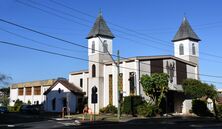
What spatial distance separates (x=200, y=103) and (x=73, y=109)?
1860cm

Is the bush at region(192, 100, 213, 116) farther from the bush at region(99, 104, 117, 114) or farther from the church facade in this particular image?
the bush at region(99, 104, 117, 114)

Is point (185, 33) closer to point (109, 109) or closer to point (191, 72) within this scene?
point (191, 72)

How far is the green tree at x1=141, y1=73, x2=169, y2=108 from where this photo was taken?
4391cm

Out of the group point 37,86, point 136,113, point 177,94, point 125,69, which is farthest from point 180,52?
point 37,86

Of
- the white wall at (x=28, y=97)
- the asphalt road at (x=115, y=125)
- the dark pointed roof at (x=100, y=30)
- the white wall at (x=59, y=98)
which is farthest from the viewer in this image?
the white wall at (x=28, y=97)

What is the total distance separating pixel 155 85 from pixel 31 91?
40.2 meters

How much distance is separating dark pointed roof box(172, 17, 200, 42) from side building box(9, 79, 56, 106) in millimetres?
25229

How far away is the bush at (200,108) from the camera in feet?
161

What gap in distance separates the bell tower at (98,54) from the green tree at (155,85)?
889cm

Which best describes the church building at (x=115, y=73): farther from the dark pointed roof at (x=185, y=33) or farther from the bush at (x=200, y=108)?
the bush at (x=200, y=108)

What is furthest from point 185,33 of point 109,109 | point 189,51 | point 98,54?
point 109,109

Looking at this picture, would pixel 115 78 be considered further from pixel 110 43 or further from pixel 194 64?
pixel 194 64

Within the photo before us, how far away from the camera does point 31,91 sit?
7794cm

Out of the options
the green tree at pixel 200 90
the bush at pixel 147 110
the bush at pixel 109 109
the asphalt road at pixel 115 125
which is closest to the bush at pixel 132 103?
the bush at pixel 147 110
